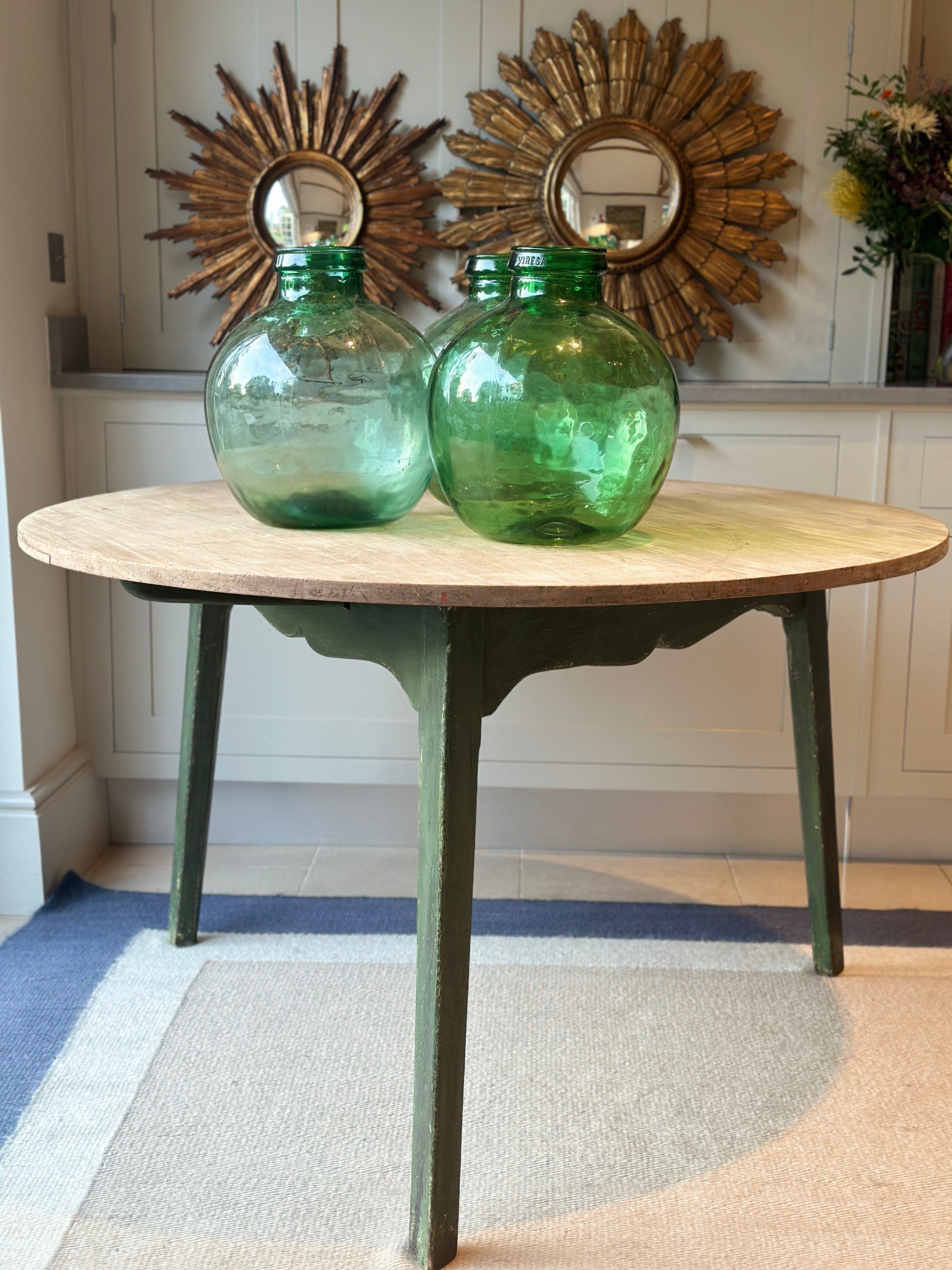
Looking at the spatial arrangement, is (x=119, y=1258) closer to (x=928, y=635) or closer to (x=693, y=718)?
(x=693, y=718)

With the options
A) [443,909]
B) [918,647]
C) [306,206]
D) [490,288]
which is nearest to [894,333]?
[918,647]

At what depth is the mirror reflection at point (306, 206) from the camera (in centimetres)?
231

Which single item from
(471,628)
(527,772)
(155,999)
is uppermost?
(471,628)

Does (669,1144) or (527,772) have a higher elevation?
(527,772)

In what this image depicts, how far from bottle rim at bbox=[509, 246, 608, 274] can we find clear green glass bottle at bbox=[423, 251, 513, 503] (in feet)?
0.68

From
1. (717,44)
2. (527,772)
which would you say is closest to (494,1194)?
(527,772)

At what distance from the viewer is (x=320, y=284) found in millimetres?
1277

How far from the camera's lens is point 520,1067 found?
5.29 ft

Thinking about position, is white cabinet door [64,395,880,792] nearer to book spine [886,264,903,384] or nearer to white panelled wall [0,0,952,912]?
white panelled wall [0,0,952,912]

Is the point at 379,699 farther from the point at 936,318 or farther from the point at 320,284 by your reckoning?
the point at 936,318

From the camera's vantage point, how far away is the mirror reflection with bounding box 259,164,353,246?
91.0 inches

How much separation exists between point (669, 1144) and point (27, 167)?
5.98 ft

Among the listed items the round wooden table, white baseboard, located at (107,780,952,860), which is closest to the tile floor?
white baseboard, located at (107,780,952,860)

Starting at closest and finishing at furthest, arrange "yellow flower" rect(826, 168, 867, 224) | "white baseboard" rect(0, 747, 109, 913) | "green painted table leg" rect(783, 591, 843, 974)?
"green painted table leg" rect(783, 591, 843, 974) < "white baseboard" rect(0, 747, 109, 913) < "yellow flower" rect(826, 168, 867, 224)
